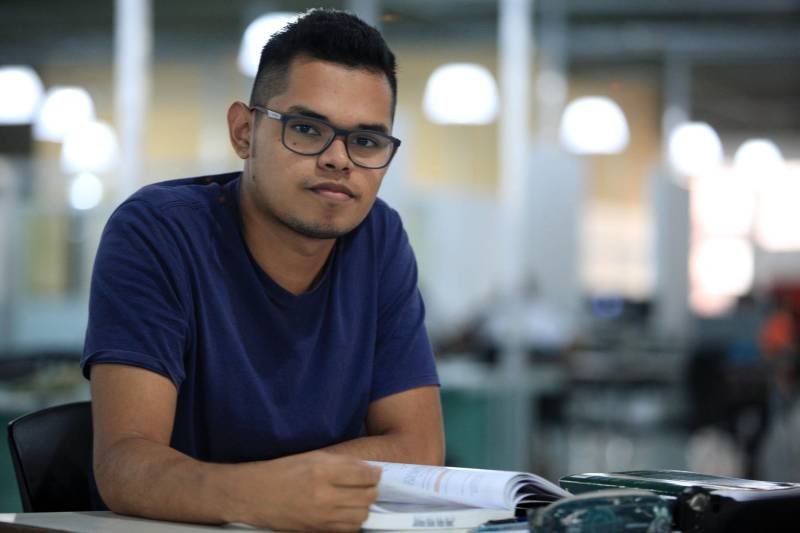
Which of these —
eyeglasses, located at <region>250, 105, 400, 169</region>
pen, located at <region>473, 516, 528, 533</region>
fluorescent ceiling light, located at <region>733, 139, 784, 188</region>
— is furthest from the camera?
fluorescent ceiling light, located at <region>733, 139, 784, 188</region>

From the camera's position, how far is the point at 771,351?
8227 millimetres

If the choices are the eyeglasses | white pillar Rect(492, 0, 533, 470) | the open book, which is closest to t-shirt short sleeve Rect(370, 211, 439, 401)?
the eyeglasses

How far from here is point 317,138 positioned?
69.8 inches

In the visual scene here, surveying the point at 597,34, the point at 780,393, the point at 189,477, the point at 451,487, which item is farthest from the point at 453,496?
the point at 597,34

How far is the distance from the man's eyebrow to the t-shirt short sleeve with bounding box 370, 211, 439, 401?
0.92 ft

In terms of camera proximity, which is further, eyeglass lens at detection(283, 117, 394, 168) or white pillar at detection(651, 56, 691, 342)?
white pillar at detection(651, 56, 691, 342)

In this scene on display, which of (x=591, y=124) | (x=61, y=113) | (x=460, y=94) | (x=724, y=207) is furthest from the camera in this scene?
(x=724, y=207)

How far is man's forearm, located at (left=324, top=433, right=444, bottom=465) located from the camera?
177 centimetres

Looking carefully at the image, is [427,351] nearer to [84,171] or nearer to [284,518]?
[284,518]

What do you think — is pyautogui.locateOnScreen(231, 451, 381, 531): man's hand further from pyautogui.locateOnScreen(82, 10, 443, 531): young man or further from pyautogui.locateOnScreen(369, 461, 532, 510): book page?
pyautogui.locateOnScreen(82, 10, 443, 531): young man

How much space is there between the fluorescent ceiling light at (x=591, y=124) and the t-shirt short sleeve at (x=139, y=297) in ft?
32.7

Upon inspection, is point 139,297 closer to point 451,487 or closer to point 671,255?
point 451,487

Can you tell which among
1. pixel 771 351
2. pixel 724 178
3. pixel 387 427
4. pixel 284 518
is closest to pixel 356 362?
pixel 387 427

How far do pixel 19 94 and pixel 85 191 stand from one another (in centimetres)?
54
